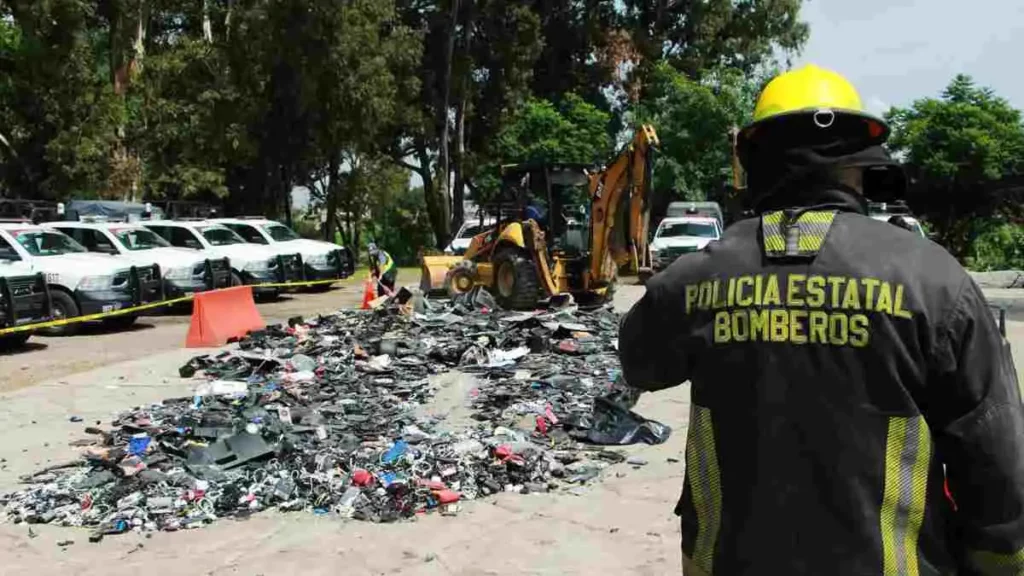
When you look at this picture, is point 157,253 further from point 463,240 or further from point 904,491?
point 904,491

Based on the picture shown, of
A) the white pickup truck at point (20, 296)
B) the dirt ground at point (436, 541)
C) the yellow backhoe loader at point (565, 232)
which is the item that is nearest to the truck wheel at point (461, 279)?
the yellow backhoe loader at point (565, 232)

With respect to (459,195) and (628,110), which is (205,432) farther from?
(628,110)

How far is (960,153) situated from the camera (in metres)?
31.6

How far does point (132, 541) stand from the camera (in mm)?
5895

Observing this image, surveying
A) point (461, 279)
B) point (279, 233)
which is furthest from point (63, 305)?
point (279, 233)

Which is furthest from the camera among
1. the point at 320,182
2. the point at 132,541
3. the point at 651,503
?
the point at 320,182

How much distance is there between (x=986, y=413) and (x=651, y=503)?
4.63 metres

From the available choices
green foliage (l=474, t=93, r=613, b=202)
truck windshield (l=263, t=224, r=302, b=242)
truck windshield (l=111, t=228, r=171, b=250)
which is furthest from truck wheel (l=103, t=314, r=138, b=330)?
green foliage (l=474, t=93, r=613, b=202)

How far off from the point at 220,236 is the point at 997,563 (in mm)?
22089

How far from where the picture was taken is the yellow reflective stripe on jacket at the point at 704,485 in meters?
2.03

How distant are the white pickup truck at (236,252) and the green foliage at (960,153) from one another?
764 inches

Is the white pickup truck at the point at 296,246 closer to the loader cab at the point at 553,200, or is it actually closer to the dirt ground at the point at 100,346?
the dirt ground at the point at 100,346

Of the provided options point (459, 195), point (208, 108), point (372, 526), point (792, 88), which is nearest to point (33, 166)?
point (208, 108)

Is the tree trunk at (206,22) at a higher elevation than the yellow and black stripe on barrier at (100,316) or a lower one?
higher
